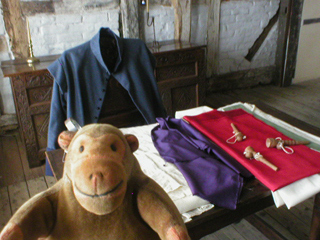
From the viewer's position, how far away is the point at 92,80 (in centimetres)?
168

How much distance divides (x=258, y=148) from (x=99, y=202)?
2.60ft

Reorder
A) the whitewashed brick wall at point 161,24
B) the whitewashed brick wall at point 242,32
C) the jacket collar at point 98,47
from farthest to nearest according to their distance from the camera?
the whitewashed brick wall at point 242,32, the whitewashed brick wall at point 161,24, the jacket collar at point 98,47

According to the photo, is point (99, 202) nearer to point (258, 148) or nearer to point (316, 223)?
point (258, 148)

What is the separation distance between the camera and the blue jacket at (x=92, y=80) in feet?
5.29

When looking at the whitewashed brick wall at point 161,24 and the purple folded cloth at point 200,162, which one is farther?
the whitewashed brick wall at point 161,24

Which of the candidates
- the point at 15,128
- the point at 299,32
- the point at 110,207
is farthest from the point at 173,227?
the point at 299,32

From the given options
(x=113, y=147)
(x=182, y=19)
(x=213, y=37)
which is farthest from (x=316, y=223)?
(x=213, y=37)

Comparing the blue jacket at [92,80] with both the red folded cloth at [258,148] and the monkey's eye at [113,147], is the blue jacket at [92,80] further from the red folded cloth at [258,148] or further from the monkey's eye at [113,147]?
the monkey's eye at [113,147]

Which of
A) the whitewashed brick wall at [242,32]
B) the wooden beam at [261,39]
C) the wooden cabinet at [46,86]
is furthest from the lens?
the wooden beam at [261,39]

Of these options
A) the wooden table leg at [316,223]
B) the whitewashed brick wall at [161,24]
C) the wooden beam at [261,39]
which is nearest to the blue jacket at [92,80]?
the wooden table leg at [316,223]

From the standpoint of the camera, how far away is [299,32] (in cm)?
406

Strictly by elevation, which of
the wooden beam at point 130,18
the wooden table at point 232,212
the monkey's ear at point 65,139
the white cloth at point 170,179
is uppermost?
the wooden beam at point 130,18

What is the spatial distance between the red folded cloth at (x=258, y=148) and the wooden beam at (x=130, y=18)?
192 centimetres

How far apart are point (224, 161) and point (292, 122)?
0.60 metres
